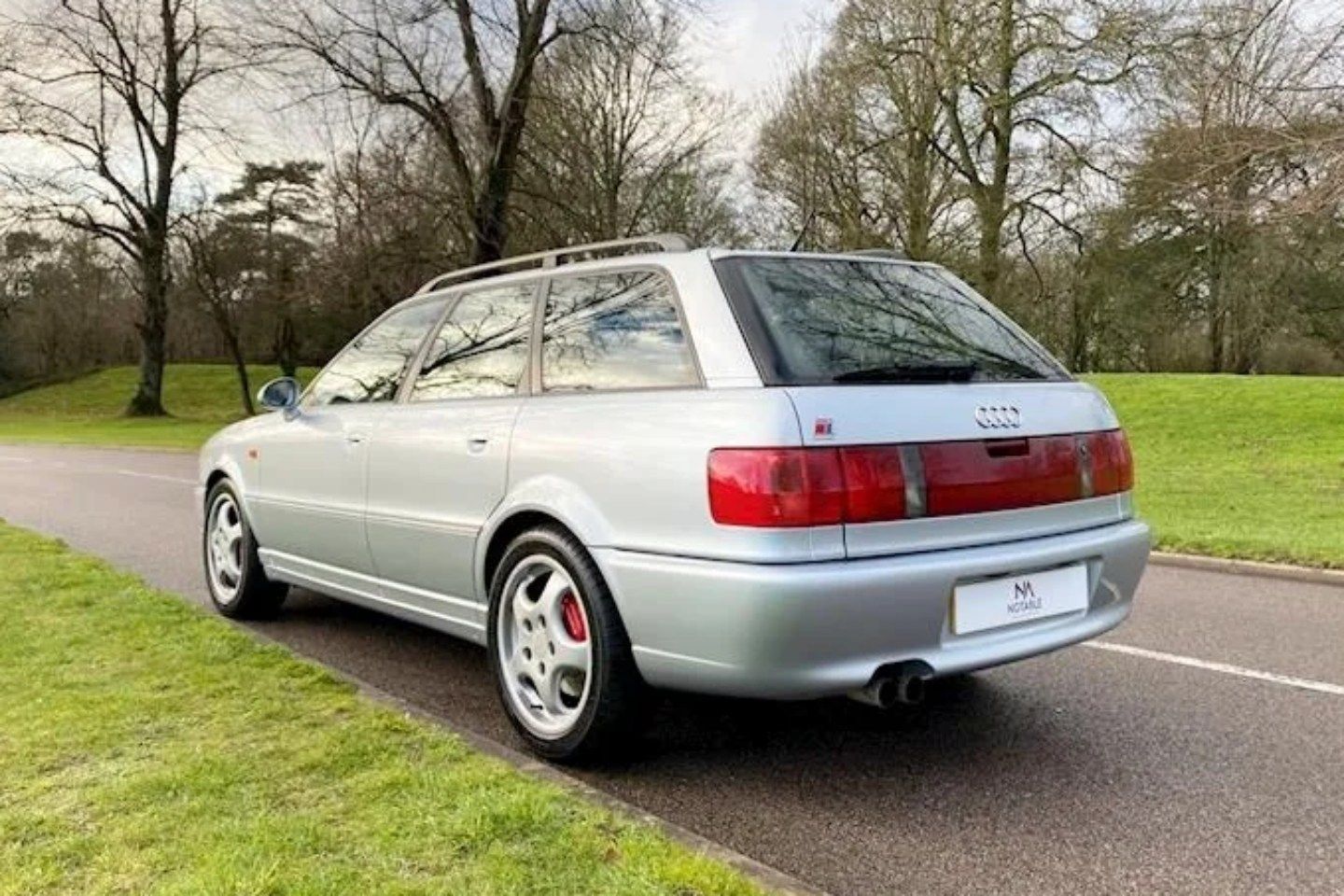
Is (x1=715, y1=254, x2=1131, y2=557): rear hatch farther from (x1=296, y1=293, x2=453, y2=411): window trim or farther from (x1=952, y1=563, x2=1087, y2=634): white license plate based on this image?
(x1=296, y1=293, x2=453, y2=411): window trim

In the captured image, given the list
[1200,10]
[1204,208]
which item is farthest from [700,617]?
[1200,10]

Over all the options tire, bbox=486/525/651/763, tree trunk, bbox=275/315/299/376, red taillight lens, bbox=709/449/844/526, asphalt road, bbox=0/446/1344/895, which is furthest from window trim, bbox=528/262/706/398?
tree trunk, bbox=275/315/299/376

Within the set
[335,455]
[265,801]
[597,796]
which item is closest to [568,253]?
[335,455]

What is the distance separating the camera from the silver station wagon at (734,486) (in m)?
2.92

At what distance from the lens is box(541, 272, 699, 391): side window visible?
3408 millimetres

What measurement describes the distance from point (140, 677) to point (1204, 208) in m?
13.0

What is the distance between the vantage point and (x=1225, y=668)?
15.3ft

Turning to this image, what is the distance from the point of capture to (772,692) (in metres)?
2.97

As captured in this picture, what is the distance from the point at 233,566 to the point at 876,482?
4117mm

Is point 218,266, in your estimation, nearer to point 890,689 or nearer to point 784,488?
point 784,488

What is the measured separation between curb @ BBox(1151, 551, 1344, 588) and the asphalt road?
138cm

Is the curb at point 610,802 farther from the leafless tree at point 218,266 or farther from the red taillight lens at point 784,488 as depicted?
the leafless tree at point 218,266

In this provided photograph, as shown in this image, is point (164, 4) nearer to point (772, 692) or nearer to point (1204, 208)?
point (1204, 208)

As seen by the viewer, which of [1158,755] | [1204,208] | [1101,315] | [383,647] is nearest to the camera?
[1158,755]
